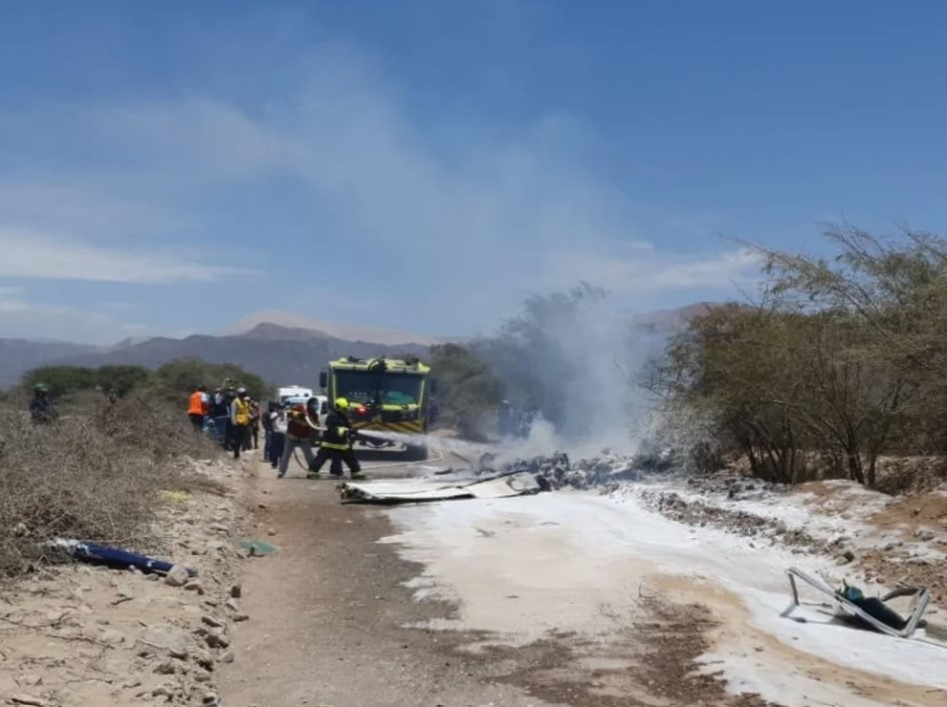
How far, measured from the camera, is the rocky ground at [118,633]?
577cm

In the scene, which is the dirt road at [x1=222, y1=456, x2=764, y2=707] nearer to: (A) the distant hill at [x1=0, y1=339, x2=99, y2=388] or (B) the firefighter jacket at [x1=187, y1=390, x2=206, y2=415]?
(B) the firefighter jacket at [x1=187, y1=390, x2=206, y2=415]

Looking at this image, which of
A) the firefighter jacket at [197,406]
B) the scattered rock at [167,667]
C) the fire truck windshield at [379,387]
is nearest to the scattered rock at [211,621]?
the scattered rock at [167,667]

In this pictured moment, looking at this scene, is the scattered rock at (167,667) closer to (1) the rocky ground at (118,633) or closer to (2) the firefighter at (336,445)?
(1) the rocky ground at (118,633)

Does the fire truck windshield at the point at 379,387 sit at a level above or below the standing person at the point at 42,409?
above

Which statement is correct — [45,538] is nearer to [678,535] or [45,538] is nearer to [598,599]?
[598,599]

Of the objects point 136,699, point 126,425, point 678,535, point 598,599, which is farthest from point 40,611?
point 126,425

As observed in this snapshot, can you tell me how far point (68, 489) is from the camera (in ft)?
28.7

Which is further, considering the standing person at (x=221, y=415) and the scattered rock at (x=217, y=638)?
the standing person at (x=221, y=415)

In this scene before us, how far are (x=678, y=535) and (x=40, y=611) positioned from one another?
25.5 feet

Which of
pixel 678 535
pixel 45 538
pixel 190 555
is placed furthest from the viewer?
pixel 678 535

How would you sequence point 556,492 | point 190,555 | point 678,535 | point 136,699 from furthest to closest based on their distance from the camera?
point 556,492 → point 678,535 → point 190,555 → point 136,699

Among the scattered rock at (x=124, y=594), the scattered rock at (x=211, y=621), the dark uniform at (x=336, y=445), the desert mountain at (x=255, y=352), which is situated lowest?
the scattered rock at (x=211, y=621)

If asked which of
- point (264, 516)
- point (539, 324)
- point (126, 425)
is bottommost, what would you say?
point (264, 516)

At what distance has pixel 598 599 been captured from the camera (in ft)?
29.4
